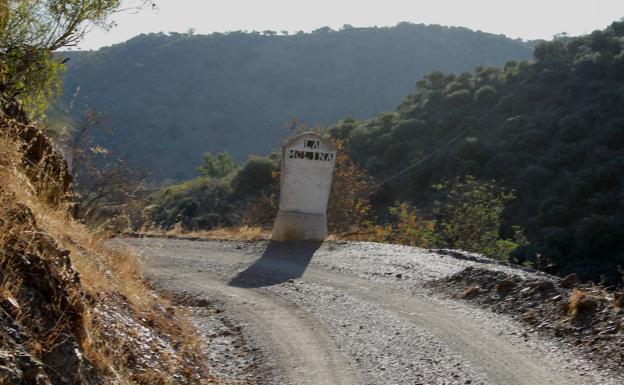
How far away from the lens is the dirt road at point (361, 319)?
6.90 meters

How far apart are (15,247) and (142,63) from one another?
4947 inches

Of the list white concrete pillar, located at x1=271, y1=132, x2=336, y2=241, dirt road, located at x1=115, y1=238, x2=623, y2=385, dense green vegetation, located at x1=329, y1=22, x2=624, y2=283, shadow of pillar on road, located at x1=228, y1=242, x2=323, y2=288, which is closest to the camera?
dirt road, located at x1=115, y1=238, x2=623, y2=385

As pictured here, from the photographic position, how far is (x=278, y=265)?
493 inches

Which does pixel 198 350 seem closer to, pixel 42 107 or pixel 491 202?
pixel 42 107

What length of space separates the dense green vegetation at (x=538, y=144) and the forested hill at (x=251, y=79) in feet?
167

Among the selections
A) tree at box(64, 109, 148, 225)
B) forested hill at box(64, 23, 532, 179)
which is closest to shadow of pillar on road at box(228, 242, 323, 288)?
tree at box(64, 109, 148, 225)

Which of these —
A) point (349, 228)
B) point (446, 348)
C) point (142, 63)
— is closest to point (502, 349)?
point (446, 348)

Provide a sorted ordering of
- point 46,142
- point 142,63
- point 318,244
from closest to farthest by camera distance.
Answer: point 46,142 < point 318,244 < point 142,63

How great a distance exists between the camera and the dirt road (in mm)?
6902

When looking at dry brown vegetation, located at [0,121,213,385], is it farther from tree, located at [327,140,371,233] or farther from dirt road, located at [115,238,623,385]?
tree, located at [327,140,371,233]

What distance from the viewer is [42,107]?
1109 centimetres

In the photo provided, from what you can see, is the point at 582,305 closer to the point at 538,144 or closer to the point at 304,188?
the point at 304,188

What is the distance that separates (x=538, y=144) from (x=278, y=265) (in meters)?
31.4

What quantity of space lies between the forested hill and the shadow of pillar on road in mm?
81784
